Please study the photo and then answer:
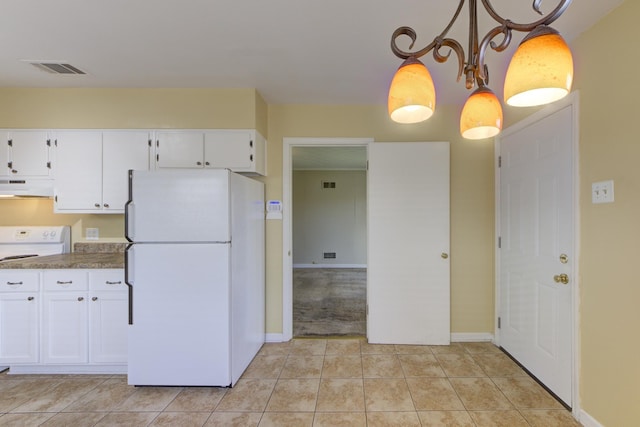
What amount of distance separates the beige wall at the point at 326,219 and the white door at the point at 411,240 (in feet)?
13.2

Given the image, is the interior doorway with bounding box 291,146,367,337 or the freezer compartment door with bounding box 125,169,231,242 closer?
the freezer compartment door with bounding box 125,169,231,242

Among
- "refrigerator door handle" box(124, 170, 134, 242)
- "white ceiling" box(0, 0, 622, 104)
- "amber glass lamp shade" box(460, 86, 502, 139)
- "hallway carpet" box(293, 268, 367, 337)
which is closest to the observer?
"amber glass lamp shade" box(460, 86, 502, 139)

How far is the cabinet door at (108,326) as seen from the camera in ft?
7.90

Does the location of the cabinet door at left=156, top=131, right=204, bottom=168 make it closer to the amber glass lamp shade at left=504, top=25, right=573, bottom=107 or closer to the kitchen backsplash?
the kitchen backsplash

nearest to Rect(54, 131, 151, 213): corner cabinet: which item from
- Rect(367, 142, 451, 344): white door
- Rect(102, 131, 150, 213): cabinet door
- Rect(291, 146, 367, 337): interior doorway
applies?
Rect(102, 131, 150, 213): cabinet door

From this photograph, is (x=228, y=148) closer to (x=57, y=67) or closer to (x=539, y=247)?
(x=57, y=67)

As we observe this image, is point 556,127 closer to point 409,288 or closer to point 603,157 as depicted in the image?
point 603,157

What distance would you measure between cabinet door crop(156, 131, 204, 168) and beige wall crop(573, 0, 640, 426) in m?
2.90

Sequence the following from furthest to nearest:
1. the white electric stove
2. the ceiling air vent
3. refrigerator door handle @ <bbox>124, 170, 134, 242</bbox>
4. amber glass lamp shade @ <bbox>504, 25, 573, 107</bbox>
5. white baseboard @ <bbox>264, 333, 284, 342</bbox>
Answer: white baseboard @ <bbox>264, 333, 284, 342</bbox> → the white electric stove → the ceiling air vent → refrigerator door handle @ <bbox>124, 170, 134, 242</bbox> → amber glass lamp shade @ <bbox>504, 25, 573, 107</bbox>

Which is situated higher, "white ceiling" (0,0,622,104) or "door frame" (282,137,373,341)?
"white ceiling" (0,0,622,104)

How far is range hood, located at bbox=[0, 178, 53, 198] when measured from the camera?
265 cm

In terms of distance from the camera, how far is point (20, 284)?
2398 mm

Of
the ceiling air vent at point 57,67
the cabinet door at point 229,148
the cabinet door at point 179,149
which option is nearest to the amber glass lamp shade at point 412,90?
the cabinet door at point 229,148

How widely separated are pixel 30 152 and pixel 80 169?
47cm
